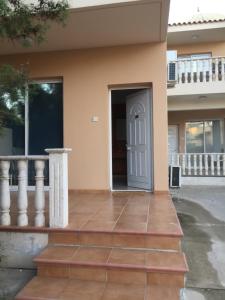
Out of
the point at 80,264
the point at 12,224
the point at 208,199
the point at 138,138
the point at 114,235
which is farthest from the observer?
the point at 208,199

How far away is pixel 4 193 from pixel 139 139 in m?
3.48

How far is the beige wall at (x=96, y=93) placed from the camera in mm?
5648

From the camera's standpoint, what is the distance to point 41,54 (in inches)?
236

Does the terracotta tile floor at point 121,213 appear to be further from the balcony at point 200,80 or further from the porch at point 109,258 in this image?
the balcony at point 200,80

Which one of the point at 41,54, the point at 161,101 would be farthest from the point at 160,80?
the point at 41,54

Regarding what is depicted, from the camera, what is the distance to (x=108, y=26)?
485cm

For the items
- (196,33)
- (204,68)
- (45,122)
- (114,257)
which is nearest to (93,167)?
(45,122)

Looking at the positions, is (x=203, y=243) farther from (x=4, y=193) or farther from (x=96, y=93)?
(x=96, y=93)

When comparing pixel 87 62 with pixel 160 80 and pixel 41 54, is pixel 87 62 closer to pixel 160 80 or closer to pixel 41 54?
pixel 41 54

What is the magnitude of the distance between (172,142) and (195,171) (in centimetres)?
188

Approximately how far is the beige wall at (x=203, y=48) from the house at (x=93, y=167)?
18.5 ft

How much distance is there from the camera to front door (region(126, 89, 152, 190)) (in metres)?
5.91

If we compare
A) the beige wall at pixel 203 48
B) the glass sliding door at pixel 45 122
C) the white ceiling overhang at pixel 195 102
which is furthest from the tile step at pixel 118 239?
the beige wall at pixel 203 48

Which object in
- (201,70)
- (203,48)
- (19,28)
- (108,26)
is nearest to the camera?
(19,28)
